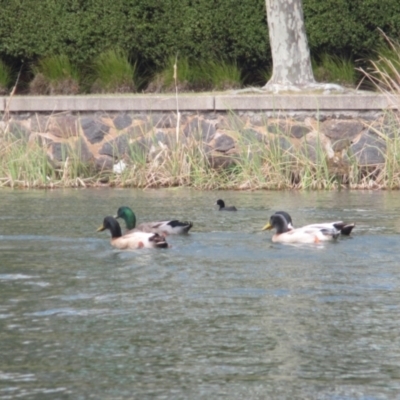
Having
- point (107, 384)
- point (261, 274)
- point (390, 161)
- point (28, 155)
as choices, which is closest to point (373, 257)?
point (261, 274)

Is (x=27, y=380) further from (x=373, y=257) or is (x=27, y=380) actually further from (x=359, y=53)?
(x=359, y=53)

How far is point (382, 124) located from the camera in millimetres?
17547

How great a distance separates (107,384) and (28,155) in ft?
38.2

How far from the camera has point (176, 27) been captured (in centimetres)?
2273

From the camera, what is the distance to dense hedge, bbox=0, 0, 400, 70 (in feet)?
72.2

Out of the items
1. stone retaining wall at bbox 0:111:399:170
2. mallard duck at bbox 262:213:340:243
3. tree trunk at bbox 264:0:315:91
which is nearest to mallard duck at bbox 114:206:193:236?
mallard duck at bbox 262:213:340:243

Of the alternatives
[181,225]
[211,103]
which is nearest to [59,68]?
[211,103]

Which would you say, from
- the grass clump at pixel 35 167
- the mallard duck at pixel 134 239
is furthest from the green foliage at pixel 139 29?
the mallard duck at pixel 134 239

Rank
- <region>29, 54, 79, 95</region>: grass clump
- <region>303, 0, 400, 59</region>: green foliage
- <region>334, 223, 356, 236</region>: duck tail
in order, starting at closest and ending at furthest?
<region>334, 223, 356, 236</region>: duck tail
<region>303, 0, 400, 59</region>: green foliage
<region>29, 54, 79, 95</region>: grass clump

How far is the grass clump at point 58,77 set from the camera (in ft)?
76.1

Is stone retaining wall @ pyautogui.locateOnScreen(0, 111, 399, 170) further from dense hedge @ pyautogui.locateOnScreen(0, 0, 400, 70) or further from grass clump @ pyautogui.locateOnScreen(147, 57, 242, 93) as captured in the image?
dense hedge @ pyautogui.locateOnScreen(0, 0, 400, 70)

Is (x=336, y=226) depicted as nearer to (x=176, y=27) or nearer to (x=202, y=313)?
(x=202, y=313)

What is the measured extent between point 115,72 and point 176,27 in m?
1.29

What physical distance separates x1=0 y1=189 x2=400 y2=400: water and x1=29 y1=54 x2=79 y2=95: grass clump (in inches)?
367
